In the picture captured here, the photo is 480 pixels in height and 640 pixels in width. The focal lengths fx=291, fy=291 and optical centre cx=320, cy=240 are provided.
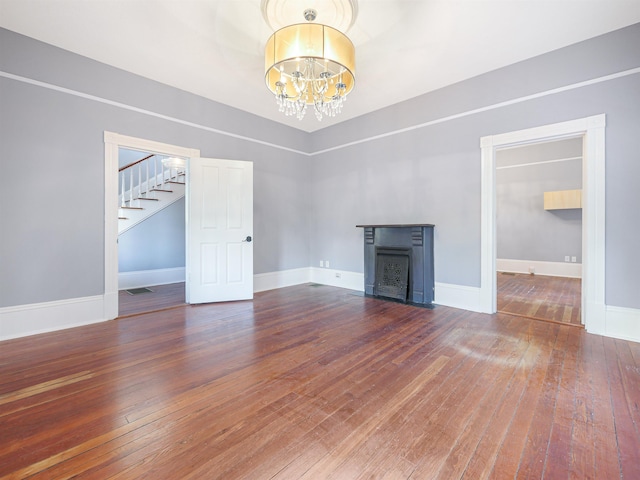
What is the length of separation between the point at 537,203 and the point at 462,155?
4.20 metres

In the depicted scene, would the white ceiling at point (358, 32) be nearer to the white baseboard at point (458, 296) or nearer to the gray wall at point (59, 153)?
the gray wall at point (59, 153)

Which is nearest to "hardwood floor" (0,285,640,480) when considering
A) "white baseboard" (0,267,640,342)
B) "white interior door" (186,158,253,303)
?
"white baseboard" (0,267,640,342)

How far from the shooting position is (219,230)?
4438mm

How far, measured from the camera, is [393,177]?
475cm

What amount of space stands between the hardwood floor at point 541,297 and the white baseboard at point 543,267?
275mm

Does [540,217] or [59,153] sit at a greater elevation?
[59,153]

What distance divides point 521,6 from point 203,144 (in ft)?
13.4

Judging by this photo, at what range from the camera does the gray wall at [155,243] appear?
5.77 m

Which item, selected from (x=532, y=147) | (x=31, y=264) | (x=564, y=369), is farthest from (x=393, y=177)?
(x=31, y=264)

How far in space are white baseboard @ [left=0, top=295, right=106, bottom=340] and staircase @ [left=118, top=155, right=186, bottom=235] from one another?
Result: 2679 millimetres

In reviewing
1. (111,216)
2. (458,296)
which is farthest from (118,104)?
(458,296)

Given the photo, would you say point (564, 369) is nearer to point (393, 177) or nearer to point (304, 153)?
point (393, 177)

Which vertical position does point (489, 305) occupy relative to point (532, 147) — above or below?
below

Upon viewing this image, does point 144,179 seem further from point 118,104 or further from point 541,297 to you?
point 541,297
